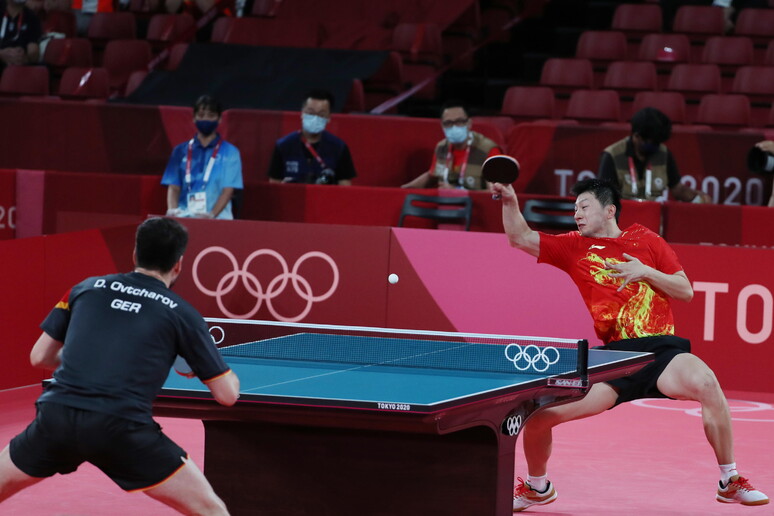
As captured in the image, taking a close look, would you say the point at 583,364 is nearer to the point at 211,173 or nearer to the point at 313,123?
the point at 211,173

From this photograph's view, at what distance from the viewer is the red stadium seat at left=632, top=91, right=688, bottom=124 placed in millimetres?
11695

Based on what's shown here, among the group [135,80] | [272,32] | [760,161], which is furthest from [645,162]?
[135,80]

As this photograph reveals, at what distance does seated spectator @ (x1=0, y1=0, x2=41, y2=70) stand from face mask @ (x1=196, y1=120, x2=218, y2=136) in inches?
179

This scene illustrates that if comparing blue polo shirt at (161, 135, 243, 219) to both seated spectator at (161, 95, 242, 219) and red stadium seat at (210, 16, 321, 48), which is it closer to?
seated spectator at (161, 95, 242, 219)

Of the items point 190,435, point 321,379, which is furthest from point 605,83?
point 321,379

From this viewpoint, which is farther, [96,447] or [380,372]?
[380,372]

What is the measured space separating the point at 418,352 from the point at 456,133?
477 centimetres

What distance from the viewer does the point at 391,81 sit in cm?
1316

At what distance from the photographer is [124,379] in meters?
4.11

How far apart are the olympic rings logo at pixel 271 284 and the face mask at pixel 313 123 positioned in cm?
139

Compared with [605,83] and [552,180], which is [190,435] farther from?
[605,83]

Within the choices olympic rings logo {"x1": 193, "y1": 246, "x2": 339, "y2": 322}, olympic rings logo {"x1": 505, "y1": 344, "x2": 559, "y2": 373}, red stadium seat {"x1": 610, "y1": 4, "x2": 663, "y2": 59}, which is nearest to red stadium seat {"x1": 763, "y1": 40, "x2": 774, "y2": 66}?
red stadium seat {"x1": 610, "y1": 4, "x2": 663, "y2": 59}

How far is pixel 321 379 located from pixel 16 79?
9.40 m

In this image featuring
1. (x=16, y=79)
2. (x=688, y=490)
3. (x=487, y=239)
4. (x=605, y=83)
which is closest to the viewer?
(x=688, y=490)
